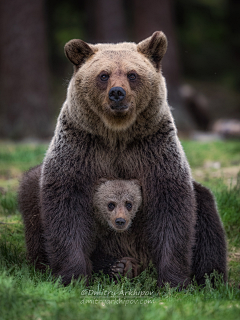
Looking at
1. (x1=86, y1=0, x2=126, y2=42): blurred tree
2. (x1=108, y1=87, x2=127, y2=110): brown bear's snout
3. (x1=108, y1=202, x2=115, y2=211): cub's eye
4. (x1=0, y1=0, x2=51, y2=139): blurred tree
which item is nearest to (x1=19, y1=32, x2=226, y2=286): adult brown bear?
(x1=108, y1=87, x2=127, y2=110): brown bear's snout

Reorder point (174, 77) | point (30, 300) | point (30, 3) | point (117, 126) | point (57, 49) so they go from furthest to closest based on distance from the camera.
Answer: point (57, 49), point (174, 77), point (30, 3), point (117, 126), point (30, 300)

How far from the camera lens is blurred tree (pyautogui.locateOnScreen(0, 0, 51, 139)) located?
54.1ft

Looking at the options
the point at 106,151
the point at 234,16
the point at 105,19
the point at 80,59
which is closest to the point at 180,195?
the point at 106,151

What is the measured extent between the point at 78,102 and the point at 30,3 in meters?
12.4

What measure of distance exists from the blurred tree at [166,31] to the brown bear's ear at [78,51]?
41.5 ft

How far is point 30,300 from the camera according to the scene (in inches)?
151

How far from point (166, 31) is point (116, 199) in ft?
46.2

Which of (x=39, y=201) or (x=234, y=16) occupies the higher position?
(x=234, y=16)

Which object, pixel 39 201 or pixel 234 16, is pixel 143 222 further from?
pixel 234 16

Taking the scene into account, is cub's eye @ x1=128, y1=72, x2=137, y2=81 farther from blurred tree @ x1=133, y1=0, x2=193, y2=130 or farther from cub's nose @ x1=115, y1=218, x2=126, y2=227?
blurred tree @ x1=133, y1=0, x2=193, y2=130

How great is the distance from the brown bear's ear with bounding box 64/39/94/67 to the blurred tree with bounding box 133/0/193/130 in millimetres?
12634

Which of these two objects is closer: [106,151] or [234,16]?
[106,151]

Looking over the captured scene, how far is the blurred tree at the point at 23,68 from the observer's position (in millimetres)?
16500

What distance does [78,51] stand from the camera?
550 cm
